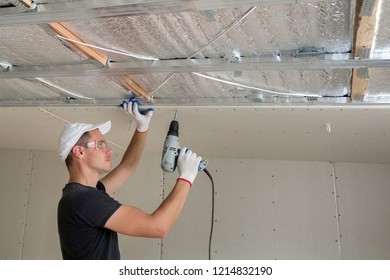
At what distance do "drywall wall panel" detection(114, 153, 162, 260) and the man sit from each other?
131cm

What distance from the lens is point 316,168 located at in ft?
9.73

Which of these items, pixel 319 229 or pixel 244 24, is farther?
pixel 319 229

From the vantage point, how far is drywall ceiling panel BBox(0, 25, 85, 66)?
1.33 metres

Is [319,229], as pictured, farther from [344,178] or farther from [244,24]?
[244,24]

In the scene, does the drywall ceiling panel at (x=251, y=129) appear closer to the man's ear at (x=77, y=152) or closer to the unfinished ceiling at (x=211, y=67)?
the unfinished ceiling at (x=211, y=67)

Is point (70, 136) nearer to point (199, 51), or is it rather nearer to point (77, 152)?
point (77, 152)

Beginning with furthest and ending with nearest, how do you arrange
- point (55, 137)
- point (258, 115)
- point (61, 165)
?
1. point (61, 165)
2. point (55, 137)
3. point (258, 115)

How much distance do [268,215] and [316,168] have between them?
1.80 feet

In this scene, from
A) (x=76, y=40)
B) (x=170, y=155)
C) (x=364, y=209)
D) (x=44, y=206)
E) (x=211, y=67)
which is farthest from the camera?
(x=44, y=206)

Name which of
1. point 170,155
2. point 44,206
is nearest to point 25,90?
point 170,155

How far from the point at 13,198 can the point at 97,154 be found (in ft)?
7.14

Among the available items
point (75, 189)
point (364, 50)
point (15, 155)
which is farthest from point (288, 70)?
point (15, 155)

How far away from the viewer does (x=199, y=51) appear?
144 centimetres

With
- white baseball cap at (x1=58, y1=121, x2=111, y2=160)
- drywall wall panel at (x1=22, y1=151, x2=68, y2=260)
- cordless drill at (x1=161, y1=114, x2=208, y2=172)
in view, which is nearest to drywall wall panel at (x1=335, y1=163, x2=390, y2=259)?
Answer: cordless drill at (x1=161, y1=114, x2=208, y2=172)
